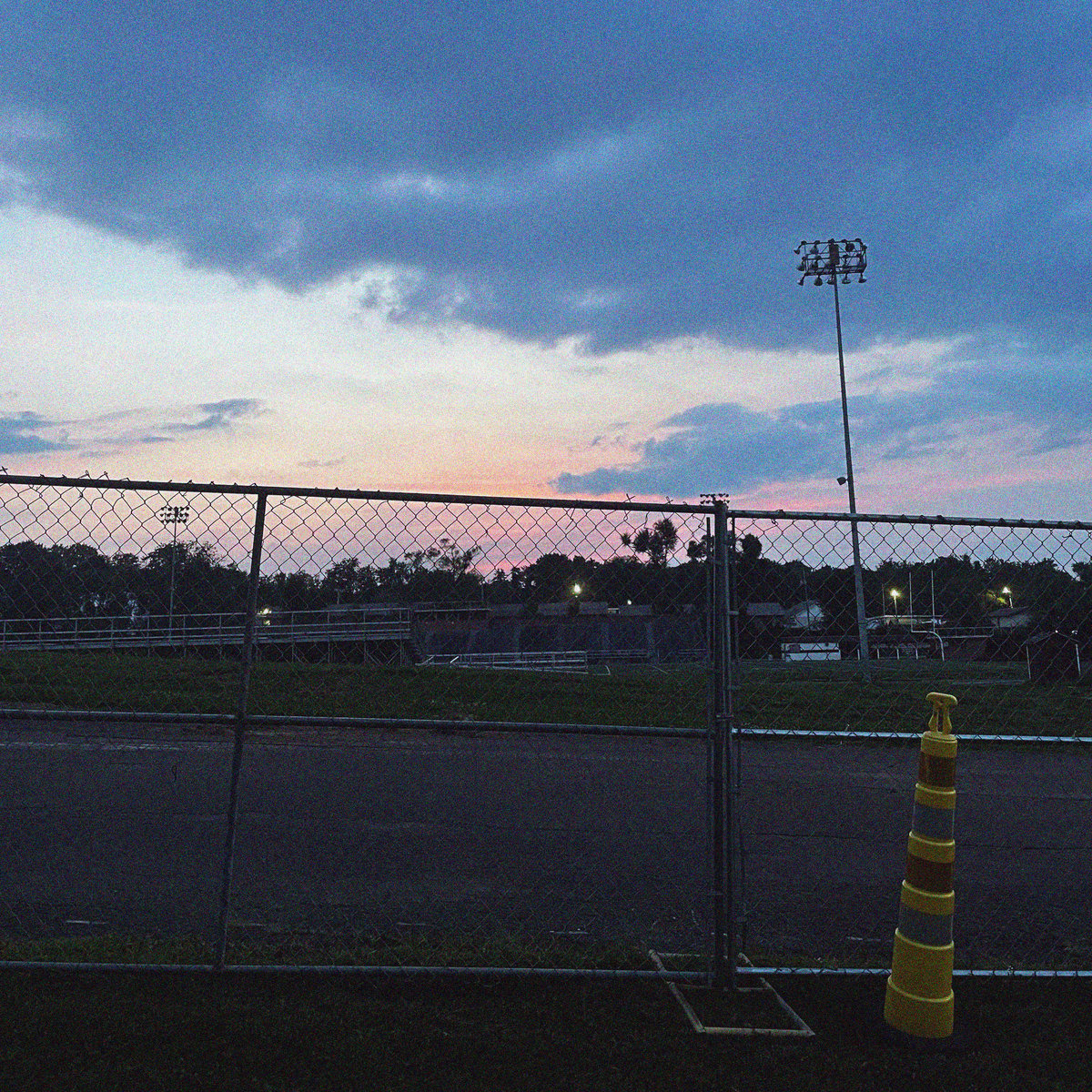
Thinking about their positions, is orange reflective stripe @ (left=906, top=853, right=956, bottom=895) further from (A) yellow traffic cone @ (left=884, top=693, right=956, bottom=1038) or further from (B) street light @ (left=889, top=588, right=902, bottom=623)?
(B) street light @ (left=889, top=588, right=902, bottom=623)

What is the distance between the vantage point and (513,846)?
701 cm

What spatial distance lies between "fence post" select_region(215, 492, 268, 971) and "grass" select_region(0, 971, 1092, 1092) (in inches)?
10.8

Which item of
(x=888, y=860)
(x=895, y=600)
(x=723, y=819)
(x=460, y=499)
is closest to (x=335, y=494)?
(x=460, y=499)

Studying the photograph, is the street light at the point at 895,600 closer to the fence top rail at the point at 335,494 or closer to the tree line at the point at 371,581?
the tree line at the point at 371,581

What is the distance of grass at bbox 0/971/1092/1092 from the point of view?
3.26 m

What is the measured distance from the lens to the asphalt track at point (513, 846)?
204 inches

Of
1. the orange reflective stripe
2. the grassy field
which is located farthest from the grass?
the grassy field

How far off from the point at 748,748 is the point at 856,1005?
8748 mm

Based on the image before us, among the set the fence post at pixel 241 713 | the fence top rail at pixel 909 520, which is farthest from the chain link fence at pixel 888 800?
the fence post at pixel 241 713

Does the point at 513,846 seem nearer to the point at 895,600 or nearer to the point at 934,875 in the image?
the point at 895,600

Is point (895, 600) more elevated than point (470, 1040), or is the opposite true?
point (895, 600)

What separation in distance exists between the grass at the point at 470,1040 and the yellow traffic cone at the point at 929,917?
13 centimetres

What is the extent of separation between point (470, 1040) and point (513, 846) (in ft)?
11.4

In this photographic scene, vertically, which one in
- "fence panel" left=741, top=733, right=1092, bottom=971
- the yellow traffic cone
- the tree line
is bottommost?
"fence panel" left=741, top=733, right=1092, bottom=971
